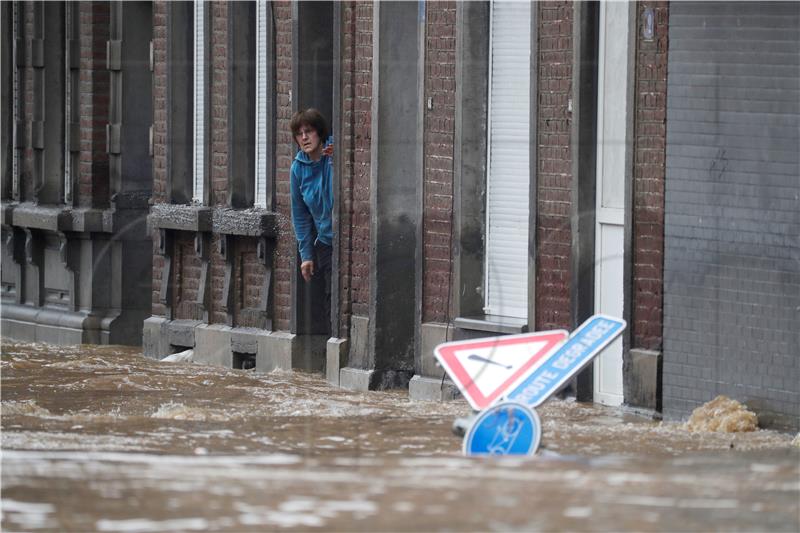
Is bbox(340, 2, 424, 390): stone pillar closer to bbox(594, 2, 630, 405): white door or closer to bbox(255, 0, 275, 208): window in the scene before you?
bbox(255, 0, 275, 208): window

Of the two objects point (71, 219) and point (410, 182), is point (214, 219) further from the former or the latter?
point (410, 182)

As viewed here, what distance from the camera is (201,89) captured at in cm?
1756

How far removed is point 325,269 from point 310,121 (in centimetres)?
131

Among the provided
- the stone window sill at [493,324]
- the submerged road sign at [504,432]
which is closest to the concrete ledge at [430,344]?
the stone window sill at [493,324]

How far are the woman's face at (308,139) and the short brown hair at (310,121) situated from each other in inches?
0.9

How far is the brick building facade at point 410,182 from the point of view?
11.9m

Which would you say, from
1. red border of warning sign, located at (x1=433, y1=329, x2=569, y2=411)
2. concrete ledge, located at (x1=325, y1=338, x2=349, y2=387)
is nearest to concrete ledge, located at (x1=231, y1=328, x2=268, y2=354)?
concrete ledge, located at (x1=325, y1=338, x2=349, y2=387)

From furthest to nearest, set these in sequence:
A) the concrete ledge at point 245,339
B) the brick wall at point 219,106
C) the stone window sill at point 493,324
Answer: the brick wall at point 219,106
the concrete ledge at point 245,339
the stone window sill at point 493,324

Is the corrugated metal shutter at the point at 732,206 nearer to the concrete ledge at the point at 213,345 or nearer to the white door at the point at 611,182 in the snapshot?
the white door at the point at 611,182

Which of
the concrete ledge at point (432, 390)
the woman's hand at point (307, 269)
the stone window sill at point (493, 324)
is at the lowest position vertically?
the concrete ledge at point (432, 390)

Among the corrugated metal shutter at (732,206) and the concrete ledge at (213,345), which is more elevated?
the corrugated metal shutter at (732,206)

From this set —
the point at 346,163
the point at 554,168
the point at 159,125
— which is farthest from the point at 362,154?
the point at 159,125

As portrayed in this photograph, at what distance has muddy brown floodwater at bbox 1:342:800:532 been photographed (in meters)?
7.39

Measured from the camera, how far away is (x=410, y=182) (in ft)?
48.4
